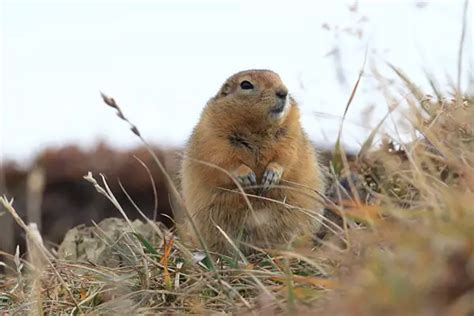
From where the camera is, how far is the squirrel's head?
434 centimetres

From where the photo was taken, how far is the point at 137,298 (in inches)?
120

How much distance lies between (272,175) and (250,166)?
0.19 m

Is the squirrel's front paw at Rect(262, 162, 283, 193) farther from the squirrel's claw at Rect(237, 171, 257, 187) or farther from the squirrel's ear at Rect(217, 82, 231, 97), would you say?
the squirrel's ear at Rect(217, 82, 231, 97)

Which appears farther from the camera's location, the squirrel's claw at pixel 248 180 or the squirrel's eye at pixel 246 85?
the squirrel's eye at pixel 246 85

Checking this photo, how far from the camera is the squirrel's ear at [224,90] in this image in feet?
15.3

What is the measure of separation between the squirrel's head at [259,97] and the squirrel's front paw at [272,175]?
0.25 meters

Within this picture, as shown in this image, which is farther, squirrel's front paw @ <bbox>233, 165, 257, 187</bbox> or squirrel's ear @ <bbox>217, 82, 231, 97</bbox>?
squirrel's ear @ <bbox>217, 82, 231, 97</bbox>

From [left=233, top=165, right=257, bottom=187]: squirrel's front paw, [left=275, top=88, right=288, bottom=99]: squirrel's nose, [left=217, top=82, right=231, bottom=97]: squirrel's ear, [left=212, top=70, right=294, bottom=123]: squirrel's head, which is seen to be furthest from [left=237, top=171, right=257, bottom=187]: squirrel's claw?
[left=217, top=82, right=231, bottom=97]: squirrel's ear

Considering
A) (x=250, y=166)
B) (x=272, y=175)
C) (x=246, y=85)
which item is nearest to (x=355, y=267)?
(x=272, y=175)

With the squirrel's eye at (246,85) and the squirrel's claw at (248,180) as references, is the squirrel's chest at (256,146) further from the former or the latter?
the squirrel's eye at (246,85)

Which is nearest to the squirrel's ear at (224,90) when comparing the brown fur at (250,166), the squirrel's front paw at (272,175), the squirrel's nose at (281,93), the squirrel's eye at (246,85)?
the brown fur at (250,166)

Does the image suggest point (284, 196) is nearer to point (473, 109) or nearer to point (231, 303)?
point (473, 109)

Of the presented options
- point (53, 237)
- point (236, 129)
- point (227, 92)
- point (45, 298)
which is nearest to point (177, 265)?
point (45, 298)

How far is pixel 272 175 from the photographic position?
4090 mm
